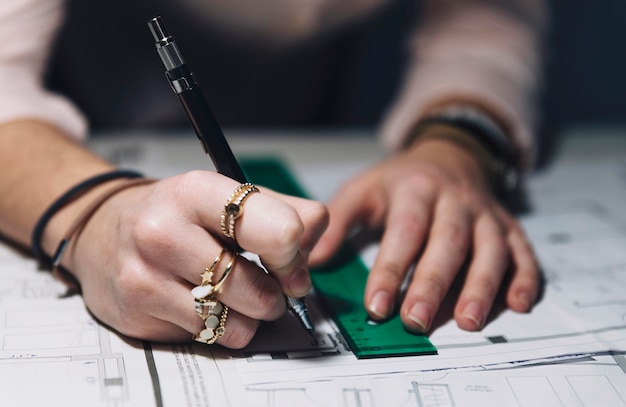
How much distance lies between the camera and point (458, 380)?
52 cm

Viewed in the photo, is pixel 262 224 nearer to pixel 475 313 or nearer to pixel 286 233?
pixel 286 233

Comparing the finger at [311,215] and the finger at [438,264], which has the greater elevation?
the finger at [311,215]

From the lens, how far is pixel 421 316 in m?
0.58

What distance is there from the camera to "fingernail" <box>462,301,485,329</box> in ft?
1.94

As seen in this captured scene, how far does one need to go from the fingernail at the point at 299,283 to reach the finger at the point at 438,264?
0.38ft

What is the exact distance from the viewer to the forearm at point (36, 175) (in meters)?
0.64

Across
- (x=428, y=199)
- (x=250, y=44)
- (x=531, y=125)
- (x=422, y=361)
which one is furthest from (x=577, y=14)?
(x=422, y=361)

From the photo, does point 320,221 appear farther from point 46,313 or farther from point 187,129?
point 187,129

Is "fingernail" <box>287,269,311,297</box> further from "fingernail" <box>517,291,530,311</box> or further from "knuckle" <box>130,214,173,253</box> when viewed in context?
"fingernail" <box>517,291,530,311</box>

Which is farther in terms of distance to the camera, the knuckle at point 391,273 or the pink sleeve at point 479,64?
the pink sleeve at point 479,64

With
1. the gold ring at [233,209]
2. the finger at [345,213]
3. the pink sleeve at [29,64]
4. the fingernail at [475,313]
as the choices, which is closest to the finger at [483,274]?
the fingernail at [475,313]

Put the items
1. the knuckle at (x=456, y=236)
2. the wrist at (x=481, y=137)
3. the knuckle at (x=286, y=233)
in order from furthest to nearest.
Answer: the wrist at (x=481, y=137) < the knuckle at (x=456, y=236) < the knuckle at (x=286, y=233)

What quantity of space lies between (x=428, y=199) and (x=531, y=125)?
1.16 ft

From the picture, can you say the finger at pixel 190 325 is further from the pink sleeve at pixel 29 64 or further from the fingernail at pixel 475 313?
the pink sleeve at pixel 29 64
